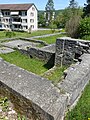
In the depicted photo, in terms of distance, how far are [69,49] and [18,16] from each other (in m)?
37.4

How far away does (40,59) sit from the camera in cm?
1268

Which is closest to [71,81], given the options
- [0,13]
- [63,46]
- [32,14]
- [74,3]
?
[63,46]

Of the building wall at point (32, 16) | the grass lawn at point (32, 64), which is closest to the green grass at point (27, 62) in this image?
the grass lawn at point (32, 64)

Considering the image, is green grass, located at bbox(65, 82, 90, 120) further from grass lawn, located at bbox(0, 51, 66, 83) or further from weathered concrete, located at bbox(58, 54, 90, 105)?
grass lawn, located at bbox(0, 51, 66, 83)

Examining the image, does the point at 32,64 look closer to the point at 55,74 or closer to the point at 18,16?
the point at 55,74

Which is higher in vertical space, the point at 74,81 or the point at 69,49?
the point at 69,49

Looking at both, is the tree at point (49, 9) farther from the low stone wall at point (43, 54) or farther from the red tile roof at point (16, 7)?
the low stone wall at point (43, 54)

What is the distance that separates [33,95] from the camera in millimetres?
3559

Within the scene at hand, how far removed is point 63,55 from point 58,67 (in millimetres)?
939

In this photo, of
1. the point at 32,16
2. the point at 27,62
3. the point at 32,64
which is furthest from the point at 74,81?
the point at 32,16

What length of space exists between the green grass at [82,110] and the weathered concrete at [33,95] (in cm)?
Result: 77

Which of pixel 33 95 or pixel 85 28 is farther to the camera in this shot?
pixel 85 28

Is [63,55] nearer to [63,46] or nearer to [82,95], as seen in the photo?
[63,46]

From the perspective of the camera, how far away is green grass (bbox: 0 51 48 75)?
1065 centimetres
